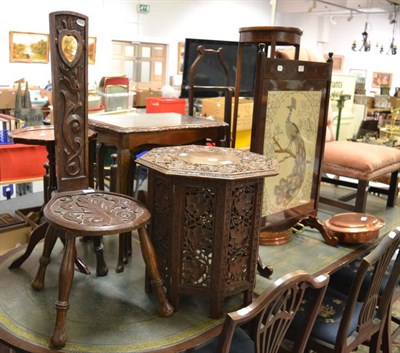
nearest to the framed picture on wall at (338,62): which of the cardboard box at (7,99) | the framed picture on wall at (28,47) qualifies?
the framed picture on wall at (28,47)

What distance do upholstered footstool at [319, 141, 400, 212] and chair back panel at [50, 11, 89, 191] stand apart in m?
1.65

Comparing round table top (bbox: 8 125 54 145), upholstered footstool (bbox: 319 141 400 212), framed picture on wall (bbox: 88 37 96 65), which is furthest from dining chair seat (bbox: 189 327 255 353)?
framed picture on wall (bbox: 88 37 96 65)

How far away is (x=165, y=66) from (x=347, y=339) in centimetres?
795

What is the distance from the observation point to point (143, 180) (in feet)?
10.8

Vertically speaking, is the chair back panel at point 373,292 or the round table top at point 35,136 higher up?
the round table top at point 35,136

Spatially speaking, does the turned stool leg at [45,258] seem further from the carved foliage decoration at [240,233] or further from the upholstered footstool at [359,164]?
the upholstered footstool at [359,164]

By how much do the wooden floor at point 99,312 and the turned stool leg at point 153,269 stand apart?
0.04 meters

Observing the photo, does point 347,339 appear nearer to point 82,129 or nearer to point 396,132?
point 82,129

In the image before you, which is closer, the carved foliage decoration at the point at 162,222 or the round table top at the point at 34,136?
the carved foliage decoration at the point at 162,222

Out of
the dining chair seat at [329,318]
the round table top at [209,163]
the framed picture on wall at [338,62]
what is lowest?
the dining chair seat at [329,318]

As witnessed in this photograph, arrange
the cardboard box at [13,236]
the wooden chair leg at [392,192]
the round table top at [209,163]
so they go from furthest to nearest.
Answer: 1. the wooden chair leg at [392,192]
2. the cardboard box at [13,236]
3. the round table top at [209,163]

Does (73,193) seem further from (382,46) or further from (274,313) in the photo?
(382,46)

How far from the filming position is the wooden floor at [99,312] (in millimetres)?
1428

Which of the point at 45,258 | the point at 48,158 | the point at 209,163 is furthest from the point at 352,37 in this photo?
the point at 45,258
